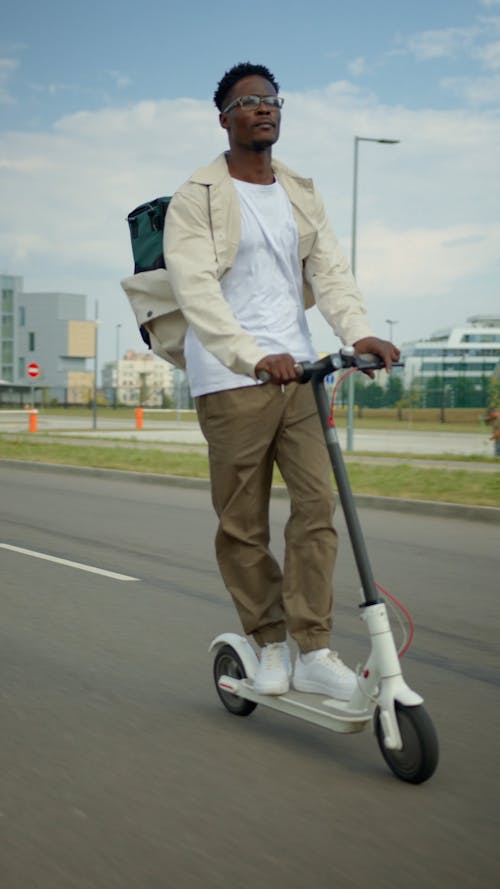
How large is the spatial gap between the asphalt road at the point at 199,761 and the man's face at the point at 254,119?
1.92 m

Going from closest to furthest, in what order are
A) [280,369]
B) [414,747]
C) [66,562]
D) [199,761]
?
[414,747] < [280,369] < [199,761] < [66,562]

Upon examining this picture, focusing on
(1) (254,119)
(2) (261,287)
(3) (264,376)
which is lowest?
(3) (264,376)

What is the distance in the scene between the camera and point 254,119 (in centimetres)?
368

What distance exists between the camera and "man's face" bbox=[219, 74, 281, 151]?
368cm

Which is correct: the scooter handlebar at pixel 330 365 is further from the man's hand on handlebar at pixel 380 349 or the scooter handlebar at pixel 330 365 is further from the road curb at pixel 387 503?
the road curb at pixel 387 503

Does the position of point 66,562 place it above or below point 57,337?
below

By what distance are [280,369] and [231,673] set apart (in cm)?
129

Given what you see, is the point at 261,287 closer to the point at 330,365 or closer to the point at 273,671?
the point at 330,365

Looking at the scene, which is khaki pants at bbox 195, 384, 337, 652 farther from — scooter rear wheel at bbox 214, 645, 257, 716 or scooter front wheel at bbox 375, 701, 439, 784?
A: scooter front wheel at bbox 375, 701, 439, 784

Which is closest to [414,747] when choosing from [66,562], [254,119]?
[254,119]

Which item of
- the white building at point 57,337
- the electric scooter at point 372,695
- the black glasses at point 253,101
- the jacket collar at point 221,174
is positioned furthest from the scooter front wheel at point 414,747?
the white building at point 57,337

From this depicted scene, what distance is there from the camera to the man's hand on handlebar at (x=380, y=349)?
11.5ft

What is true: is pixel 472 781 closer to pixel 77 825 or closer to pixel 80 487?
pixel 77 825

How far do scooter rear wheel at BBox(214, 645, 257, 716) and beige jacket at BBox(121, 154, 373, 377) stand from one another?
1.03 m
